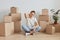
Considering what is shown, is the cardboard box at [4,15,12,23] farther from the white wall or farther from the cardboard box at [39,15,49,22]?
the cardboard box at [39,15,49,22]

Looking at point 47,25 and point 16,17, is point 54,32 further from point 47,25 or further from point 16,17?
point 16,17

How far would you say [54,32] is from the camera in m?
3.47

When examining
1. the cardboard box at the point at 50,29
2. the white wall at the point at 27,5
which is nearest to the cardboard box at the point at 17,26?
the white wall at the point at 27,5

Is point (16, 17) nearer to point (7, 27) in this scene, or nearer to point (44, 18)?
point (7, 27)

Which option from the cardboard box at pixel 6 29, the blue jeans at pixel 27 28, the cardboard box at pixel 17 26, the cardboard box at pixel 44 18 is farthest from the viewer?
the cardboard box at pixel 44 18

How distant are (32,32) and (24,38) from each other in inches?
13.4

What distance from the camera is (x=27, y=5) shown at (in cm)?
370

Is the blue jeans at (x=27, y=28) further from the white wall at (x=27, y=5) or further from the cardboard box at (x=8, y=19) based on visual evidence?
the white wall at (x=27, y=5)

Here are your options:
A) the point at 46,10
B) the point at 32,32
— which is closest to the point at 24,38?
the point at 32,32

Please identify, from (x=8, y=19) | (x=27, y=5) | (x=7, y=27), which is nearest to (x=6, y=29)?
(x=7, y=27)

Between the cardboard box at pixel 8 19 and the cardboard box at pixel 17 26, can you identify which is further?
the cardboard box at pixel 17 26

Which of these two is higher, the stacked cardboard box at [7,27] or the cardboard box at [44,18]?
the cardboard box at [44,18]

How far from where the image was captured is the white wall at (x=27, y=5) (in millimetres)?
3658

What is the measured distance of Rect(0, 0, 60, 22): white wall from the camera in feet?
12.0
